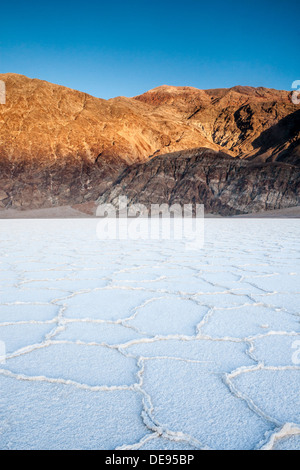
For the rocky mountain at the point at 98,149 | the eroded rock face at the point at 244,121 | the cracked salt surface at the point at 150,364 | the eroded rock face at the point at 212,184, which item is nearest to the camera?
the cracked salt surface at the point at 150,364

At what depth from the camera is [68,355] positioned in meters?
1.57

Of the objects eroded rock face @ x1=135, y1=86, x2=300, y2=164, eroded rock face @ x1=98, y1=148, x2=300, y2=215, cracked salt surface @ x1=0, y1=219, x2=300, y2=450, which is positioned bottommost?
cracked salt surface @ x1=0, y1=219, x2=300, y2=450

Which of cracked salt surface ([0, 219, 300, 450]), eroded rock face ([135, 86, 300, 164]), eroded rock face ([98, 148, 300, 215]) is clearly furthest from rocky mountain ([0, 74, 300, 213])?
cracked salt surface ([0, 219, 300, 450])

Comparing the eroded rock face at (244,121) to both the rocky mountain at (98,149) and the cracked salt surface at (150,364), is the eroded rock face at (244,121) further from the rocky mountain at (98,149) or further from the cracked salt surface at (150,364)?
the cracked salt surface at (150,364)

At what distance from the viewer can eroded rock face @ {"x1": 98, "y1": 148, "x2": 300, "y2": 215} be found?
88.5 feet

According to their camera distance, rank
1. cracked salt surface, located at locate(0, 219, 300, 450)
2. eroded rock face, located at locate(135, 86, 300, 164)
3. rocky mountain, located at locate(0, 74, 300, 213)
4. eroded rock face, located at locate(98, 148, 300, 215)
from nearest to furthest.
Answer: cracked salt surface, located at locate(0, 219, 300, 450) → eroded rock face, located at locate(98, 148, 300, 215) → rocky mountain, located at locate(0, 74, 300, 213) → eroded rock face, located at locate(135, 86, 300, 164)

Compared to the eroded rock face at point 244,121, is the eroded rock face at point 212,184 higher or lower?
lower

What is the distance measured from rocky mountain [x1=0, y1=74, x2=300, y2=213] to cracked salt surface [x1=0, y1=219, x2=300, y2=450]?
999 inches

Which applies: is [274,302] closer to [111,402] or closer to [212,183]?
[111,402]

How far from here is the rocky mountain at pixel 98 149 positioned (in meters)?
29.1

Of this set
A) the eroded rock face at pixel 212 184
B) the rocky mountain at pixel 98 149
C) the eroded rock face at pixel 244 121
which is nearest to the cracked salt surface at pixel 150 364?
the eroded rock face at pixel 212 184

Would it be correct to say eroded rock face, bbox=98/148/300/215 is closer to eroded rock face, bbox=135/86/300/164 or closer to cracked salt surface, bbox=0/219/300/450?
eroded rock face, bbox=135/86/300/164

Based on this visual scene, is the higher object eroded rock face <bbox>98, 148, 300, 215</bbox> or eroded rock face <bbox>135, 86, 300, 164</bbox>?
eroded rock face <bbox>135, 86, 300, 164</bbox>

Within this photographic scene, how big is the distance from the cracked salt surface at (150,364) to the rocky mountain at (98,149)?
2538 cm
